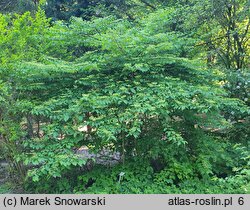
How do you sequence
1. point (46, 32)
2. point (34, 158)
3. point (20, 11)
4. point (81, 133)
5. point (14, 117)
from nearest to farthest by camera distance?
point (34, 158) → point (81, 133) → point (14, 117) → point (46, 32) → point (20, 11)

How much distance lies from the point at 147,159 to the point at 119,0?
598 cm

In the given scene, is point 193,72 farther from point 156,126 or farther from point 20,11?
point 20,11

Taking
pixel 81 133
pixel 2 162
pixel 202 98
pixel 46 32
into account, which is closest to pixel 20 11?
pixel 46 32

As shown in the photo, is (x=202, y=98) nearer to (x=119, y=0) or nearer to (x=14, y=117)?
(x=14, y=117)

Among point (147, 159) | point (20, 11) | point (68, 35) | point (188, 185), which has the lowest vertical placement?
point (188, 185)

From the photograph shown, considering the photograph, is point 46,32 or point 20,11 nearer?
point 46,32

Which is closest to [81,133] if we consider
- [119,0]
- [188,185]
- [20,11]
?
[188,185]

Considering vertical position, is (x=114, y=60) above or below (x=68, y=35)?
below

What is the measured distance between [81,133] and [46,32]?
82.8 inches

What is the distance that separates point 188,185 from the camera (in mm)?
4035

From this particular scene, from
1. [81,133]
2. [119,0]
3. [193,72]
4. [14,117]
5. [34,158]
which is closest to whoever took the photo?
[34,158]

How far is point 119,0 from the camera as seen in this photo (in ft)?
28.7

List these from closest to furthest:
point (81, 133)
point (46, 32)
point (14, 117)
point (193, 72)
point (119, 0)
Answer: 1. point (81, 133)
2. point (14, 117)
3. point (193, 72)
4. point (46, 32)
5. point (119, 0)

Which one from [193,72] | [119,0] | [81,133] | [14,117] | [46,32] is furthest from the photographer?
[119,0]
